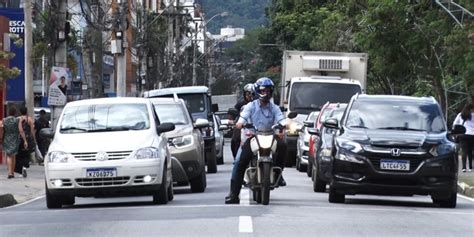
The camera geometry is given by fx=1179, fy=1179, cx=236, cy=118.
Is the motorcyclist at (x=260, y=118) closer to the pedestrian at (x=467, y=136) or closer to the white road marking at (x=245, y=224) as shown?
the white road marking at (x=245, y=224)

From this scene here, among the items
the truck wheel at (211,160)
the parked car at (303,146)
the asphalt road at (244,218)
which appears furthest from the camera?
the truck wheel at (211,160)

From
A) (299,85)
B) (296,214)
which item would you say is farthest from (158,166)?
(299,85)

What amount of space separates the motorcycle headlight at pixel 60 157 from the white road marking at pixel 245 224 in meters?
3.71

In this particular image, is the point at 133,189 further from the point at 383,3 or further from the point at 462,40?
the point at 383,3

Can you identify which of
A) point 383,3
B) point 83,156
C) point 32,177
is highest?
point 383,3

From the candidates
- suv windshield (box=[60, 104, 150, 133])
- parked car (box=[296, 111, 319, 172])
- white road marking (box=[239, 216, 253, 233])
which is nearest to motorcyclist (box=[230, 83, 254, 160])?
parked car (box=[296, 111, 319, 172])

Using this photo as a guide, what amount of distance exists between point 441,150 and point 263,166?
286 centimetres

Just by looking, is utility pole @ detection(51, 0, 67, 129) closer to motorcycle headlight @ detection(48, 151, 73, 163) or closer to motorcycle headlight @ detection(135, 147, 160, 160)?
motorcycle headlight @ detection(48, 151, 73, 163)

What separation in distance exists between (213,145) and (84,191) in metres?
12.8

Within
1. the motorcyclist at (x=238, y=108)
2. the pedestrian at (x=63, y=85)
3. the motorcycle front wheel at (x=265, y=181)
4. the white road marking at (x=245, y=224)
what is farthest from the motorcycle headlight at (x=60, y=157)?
the pedestrian at (x=63, y=85)

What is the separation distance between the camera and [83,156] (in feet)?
57.3

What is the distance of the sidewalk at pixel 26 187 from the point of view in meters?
21.8

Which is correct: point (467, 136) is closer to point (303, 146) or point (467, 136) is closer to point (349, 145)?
point (303, 146)

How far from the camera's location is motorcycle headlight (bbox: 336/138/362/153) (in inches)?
698
